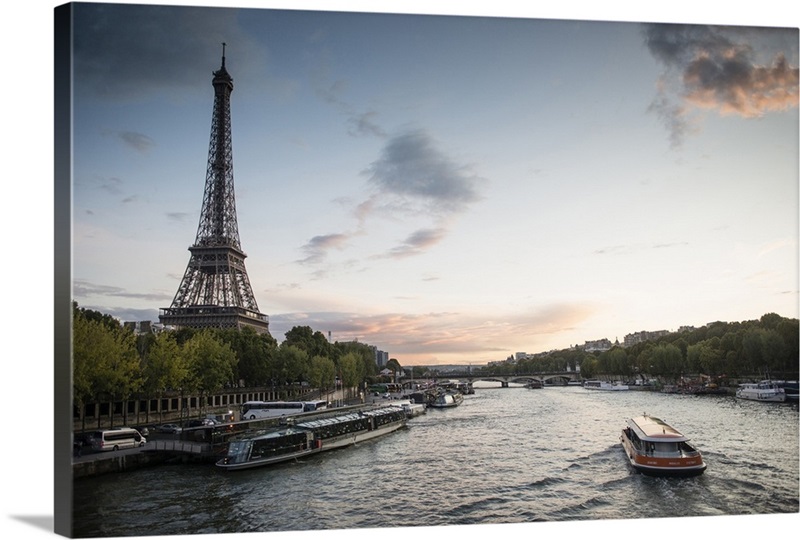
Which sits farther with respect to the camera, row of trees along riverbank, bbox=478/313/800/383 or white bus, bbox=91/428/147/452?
row of trees along riverbank, bbox=478/313/800/383

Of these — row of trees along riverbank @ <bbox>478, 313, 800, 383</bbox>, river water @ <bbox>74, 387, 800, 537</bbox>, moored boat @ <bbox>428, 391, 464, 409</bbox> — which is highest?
row of trees along riverbank @ <bbox>478, 313, 800, 383</bbox>

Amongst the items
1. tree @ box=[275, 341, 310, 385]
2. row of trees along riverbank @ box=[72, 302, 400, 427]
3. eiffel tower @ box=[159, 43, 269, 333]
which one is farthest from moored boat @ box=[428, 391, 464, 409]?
eiffel tower @ box=[159, 43, 269, 333]

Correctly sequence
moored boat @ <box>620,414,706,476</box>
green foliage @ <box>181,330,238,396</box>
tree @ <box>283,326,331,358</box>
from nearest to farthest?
moored boat @ <box>620,414,706,476</box>
green foliage @ <box>181,330,238,396</box>
tree @ <box>283,326,331,358</box>

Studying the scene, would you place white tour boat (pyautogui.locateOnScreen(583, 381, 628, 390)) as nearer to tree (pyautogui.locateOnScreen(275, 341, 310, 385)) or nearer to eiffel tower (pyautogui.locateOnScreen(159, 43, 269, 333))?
tree (pyautogui.locateOnScreen(275, 341, 310, 385))

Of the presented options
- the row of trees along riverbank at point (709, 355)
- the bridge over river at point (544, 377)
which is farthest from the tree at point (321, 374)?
the bridge over river at point (544, 377)

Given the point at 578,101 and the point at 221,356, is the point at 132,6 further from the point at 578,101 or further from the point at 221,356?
the point at 221,356

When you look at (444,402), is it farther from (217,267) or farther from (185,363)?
(185,363)

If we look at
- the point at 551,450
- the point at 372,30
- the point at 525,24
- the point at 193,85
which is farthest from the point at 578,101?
the point at 551,450
